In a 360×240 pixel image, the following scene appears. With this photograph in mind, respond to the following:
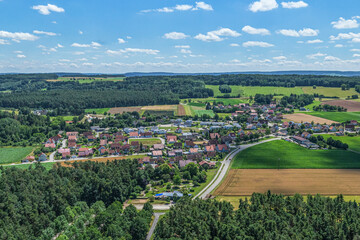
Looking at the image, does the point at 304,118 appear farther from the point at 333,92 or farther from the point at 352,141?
the point at 333,92

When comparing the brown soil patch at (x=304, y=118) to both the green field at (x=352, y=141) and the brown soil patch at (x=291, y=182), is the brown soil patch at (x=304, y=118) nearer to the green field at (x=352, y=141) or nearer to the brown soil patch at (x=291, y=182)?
the green field at (x=352, y=141)

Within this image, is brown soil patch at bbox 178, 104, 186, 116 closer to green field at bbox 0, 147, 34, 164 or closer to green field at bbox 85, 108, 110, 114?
green field at bbox 85, 108, 110, 114

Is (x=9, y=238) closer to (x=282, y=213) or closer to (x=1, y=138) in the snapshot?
(x=282, y=213)

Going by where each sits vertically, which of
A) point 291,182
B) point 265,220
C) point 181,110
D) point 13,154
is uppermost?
point 181,110

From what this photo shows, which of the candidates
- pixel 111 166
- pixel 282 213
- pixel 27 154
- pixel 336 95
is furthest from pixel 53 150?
pixel 336 95

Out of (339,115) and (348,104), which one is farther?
(348,104)

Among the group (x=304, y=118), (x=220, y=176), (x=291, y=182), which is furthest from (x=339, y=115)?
(x=220, y=176)

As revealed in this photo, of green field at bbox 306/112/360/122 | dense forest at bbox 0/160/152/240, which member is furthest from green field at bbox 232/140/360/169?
green field at bbox 306/112/360/122
